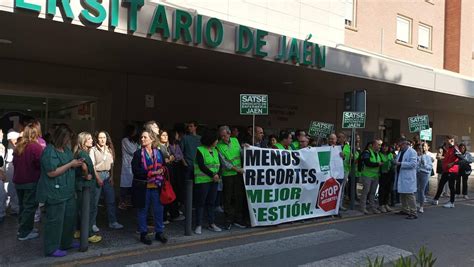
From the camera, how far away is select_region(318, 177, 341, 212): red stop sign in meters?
8.38

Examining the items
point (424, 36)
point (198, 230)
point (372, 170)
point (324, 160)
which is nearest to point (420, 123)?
point (372, 170)

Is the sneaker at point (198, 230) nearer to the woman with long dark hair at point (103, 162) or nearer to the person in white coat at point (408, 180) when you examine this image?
the woman with long dark hair at point (103, 162)

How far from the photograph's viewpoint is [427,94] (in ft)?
48.4

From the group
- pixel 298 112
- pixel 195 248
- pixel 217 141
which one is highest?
pixel 298 112

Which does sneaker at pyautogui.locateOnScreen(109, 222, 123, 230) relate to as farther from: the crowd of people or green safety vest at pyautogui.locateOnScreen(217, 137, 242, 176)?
green safety vest at pyautogui.locateOnScreen(217, 137, 242, 176)

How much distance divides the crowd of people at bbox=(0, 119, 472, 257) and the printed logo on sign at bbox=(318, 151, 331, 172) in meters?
0.47

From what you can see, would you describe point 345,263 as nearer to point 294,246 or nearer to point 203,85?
point 294,246

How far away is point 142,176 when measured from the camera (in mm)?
6133

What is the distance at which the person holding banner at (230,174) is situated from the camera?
23.8ft

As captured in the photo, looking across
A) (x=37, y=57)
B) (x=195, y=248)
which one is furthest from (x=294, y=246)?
(x=37, y=57)

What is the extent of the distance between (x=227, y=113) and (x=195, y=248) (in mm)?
8056

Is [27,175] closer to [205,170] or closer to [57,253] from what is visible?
[57,253]

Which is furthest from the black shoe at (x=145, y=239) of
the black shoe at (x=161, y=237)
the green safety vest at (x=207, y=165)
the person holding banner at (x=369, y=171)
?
the person holding banner at (x=369, y=171)

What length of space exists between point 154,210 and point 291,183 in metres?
2.80
